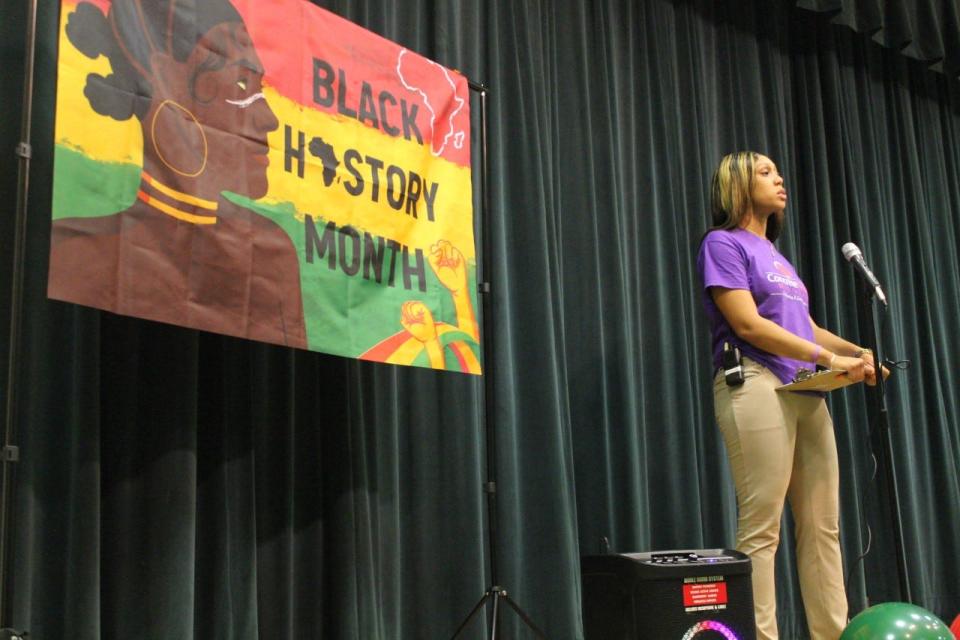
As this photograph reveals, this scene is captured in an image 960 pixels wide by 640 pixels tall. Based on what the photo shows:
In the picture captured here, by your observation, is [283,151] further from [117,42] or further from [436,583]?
[436,583]

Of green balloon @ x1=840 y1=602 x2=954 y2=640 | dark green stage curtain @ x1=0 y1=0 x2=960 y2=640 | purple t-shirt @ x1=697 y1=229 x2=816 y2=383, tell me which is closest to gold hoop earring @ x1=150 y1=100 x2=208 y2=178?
dark green stage curtain @ x1=0 y1=0 x2=960 y2=640

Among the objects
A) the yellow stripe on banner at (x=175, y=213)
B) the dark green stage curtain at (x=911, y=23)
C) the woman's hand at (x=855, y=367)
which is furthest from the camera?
the dark green stage curtain at (x=911, y=23)

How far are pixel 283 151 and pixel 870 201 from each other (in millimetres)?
3170

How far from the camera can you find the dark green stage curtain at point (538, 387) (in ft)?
6.62

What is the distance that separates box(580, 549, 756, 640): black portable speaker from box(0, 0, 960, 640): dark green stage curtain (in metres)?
0.47

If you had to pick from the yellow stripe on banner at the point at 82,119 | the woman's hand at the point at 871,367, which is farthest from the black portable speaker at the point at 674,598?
the yellow stripe on banner at the point at 82,119

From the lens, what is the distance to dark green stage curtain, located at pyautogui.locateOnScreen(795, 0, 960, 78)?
4.04 metres

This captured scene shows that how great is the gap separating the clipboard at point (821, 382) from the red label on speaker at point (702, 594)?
51 cm

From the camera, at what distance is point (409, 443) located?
105 inches

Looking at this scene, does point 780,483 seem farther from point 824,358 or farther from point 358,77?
point 358,77

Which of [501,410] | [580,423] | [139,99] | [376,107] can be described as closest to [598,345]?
[580,423]

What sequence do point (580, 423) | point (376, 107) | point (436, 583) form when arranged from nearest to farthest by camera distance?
1. point (376, 107)
2. point (436, 583)
3. point (580, 423)

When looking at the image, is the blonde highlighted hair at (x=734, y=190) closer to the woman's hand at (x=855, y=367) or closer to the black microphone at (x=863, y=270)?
the black microphone at (x=863, y=270)

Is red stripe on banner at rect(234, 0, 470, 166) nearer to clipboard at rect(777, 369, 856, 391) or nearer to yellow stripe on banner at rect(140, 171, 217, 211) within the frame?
yellow stripe on banner at rect(140, 171, 217, 211)
